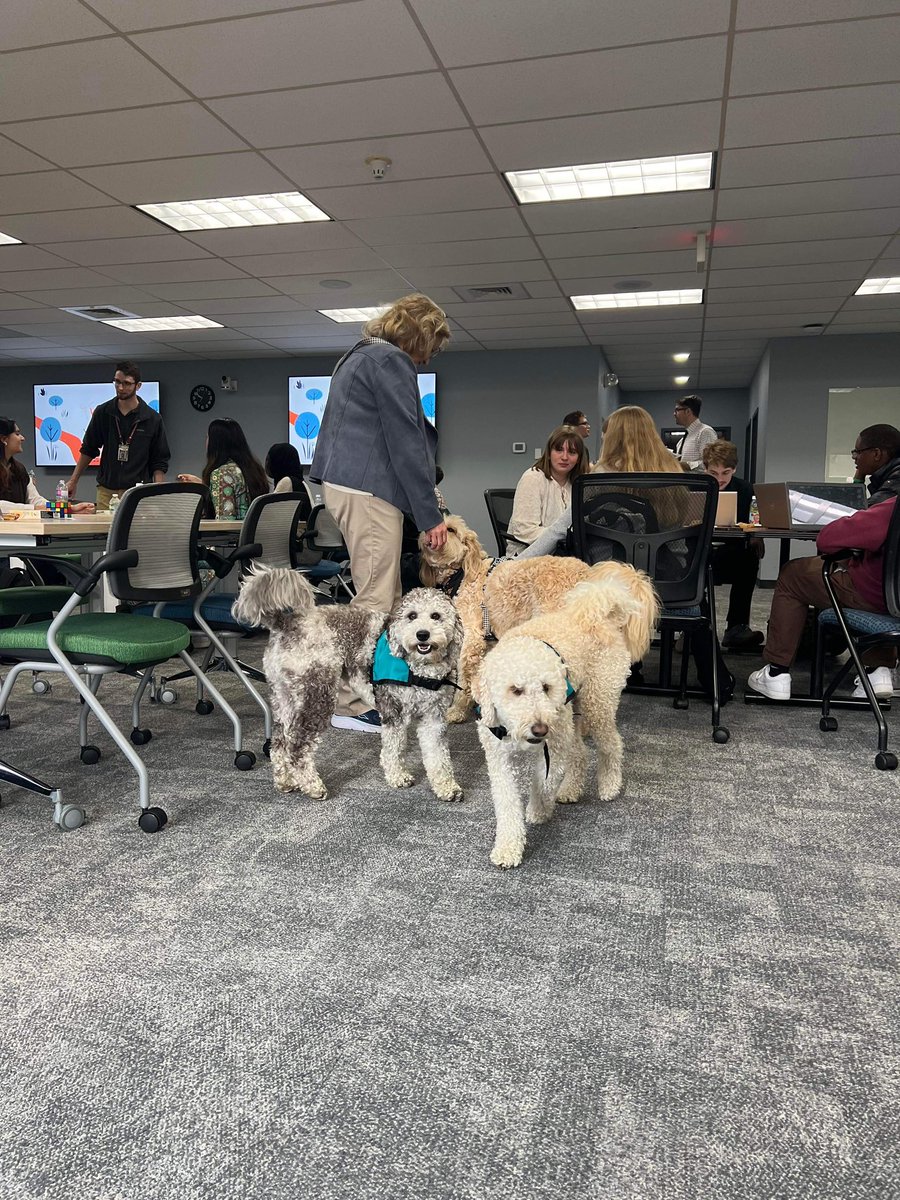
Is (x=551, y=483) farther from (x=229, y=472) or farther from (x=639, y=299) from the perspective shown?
(x=639, y=299)

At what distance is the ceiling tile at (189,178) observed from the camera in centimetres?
425

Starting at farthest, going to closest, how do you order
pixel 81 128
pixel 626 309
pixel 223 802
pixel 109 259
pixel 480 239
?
pixel 626 309
pixel 109 259
pixel 480 239
pixel 81 128
pixel 223 802

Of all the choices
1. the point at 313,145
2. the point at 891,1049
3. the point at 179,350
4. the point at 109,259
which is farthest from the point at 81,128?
the point at 179,350

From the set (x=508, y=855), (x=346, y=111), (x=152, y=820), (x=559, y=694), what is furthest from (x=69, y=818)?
(x=346, y=111)

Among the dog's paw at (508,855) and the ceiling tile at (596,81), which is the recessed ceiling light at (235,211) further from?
the dog's paw at (508,855)

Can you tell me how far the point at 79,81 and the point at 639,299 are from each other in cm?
507

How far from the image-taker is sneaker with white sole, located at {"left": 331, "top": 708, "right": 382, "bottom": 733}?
2891mm

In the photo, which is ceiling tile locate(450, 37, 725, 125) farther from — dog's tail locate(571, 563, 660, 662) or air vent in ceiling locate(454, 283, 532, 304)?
air vent in ceiling locate(454, 283, 532, 304)

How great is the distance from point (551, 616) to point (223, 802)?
112 centimetres

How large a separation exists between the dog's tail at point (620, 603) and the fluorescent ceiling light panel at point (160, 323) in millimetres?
6744

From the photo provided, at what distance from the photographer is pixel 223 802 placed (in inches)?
91.7

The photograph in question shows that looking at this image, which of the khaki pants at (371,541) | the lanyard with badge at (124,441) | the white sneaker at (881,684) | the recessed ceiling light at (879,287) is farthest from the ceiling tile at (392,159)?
the recessed ceiling light at (879,287)

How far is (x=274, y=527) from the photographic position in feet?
10.4

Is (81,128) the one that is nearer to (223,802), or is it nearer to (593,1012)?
(223,802)
